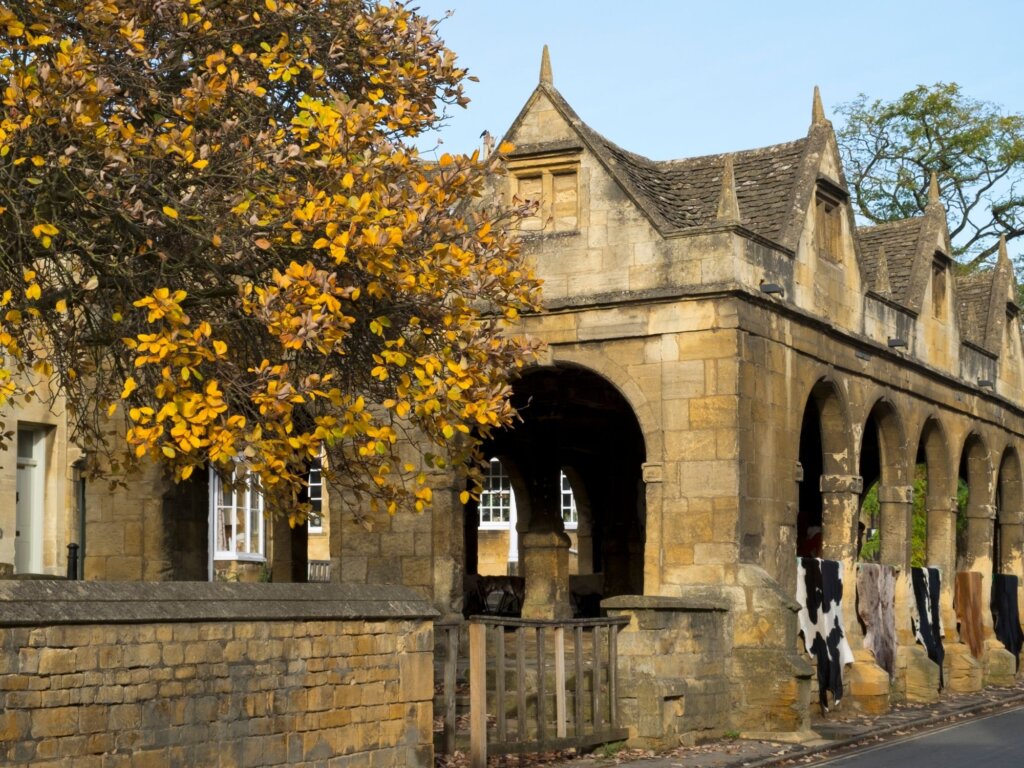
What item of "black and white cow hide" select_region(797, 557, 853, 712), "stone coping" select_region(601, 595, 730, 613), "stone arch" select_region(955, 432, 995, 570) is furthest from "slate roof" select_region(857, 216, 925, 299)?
"stone coping" select_region(601, 595, 730, 613)

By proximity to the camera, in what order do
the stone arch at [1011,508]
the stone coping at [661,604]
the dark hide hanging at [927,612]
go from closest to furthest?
the stone coping at [661,604]
the dark hide hanging at [927,612]
the stone arch at [1011,508]

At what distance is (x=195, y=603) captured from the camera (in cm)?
1156

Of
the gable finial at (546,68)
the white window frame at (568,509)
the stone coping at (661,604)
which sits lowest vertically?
the stone coping at (661,604)

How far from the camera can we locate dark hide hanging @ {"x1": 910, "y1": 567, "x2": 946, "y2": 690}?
24766 mm

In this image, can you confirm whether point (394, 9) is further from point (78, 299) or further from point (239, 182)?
point (78, 299)

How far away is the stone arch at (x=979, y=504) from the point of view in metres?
29.0

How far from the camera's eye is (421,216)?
13539 millimetres

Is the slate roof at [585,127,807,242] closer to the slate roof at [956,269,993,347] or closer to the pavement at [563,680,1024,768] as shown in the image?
the pavement at [563,680,1024,768]

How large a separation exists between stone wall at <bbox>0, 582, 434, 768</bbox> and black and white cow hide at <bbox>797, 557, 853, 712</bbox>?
7979 mm

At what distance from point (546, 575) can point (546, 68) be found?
8.54m

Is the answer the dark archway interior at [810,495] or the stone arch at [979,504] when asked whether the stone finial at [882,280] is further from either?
Result: the dark archway interior at [810,495]

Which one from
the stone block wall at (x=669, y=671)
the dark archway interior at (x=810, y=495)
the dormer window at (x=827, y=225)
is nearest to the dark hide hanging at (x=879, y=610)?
the dormer window at (x=827, y=225)

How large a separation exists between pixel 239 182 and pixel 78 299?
150 cm

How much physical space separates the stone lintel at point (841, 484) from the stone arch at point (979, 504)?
6.90m
